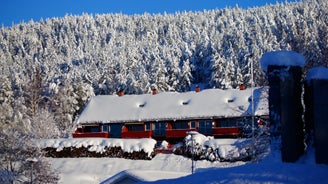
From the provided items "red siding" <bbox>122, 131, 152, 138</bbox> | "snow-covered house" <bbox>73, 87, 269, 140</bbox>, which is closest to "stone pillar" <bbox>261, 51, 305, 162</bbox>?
"snow-covered house" <bbox>73, 87, 269, 140</bbox>

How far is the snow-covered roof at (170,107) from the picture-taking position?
47250mm

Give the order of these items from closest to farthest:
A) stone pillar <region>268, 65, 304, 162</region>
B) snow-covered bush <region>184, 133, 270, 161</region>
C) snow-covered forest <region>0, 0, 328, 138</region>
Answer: stone pillar <region>268, 65, 304, 162</region>
snow-covered bush <region>184, 133, 270, 161</region>
snow-covered forest <region>0, 0, 328, 138</region>

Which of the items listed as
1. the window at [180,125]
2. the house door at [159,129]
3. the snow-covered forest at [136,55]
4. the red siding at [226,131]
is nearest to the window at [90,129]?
the snow-covered forest at [136,55]

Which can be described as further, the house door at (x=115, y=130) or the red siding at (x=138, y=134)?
the house door at (x=115, y=130)

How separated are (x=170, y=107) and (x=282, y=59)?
4324cm

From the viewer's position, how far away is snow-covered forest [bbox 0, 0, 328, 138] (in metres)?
63.1

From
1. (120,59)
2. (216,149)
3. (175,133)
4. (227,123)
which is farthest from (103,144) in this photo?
(120,59)

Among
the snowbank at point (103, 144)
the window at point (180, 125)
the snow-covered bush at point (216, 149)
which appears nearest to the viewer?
the snow-covered bush at point (216, 149)

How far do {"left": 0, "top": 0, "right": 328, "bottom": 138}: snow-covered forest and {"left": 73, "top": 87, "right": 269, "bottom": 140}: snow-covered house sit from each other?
422 centimetres

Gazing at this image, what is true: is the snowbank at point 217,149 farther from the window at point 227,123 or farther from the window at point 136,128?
the window at point 136,128

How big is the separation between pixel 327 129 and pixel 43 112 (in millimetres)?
50819

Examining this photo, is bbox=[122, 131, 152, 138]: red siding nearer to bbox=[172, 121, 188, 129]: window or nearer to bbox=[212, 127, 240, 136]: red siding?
bbox=[172, 121, 188, 129]: window

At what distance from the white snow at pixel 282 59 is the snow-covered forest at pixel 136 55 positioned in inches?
595

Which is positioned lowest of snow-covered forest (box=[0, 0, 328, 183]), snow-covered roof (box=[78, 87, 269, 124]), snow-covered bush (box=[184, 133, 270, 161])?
snow-covered bush (box=[184, 133, 270, 161])
